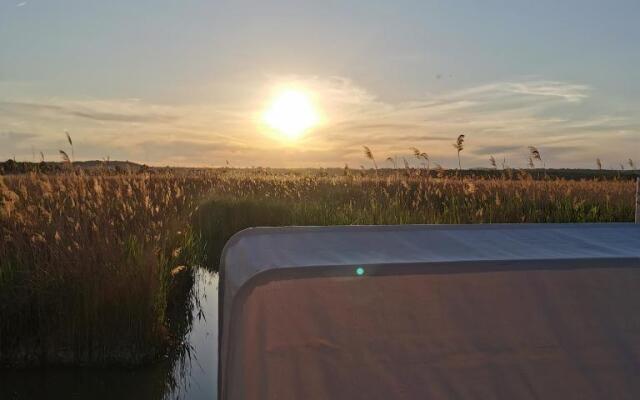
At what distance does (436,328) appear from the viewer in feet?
6.54

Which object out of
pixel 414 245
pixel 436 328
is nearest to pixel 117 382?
pixel 414 245

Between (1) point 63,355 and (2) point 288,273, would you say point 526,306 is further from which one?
(1) point 63,355

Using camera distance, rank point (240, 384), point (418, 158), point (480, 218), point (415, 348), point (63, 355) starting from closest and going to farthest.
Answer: point (240, 384), point (415, 348), point (63, 355), point (480, 218), point (418, 158)

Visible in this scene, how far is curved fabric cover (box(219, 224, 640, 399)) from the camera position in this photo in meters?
1.90

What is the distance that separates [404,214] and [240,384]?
771 centimetres

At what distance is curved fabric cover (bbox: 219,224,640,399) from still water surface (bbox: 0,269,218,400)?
10.7 ft

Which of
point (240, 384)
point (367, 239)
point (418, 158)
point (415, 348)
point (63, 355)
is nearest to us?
point (240, 384)

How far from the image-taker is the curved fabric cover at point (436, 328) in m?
1.90

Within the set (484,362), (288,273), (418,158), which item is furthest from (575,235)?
(418,158)

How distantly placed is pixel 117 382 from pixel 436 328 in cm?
385

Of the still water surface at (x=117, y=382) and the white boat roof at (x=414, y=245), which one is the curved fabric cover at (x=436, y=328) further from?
the still water surface at (x=117, y=382)

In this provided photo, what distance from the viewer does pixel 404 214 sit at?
9430 millimetres

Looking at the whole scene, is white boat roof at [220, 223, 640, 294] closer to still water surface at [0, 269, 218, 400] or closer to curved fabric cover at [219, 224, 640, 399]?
curved fabric cover at [219, 224, 640, 399]

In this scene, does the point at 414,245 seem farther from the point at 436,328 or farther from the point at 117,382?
the point at 117,382
